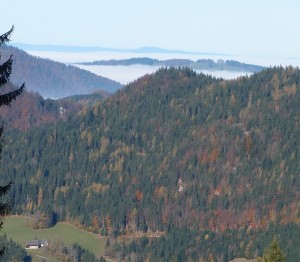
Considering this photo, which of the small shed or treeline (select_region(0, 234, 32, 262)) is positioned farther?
the small shed

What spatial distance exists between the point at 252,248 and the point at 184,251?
14308mm

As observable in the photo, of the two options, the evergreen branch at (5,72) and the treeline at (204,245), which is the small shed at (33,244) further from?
the evergreen branch at (5,72)

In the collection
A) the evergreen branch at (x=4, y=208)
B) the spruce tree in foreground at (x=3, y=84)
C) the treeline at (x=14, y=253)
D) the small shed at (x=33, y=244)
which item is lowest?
the small shed at (x=33, y=244)

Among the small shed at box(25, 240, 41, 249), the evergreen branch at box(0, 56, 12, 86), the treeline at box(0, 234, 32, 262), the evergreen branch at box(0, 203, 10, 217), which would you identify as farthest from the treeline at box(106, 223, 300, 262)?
→ the evergreen branch at box(0, 56, 12, 86)

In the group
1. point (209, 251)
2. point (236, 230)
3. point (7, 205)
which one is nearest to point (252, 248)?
point (209, 251)

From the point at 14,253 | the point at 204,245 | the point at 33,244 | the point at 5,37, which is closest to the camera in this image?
the point at 5,37

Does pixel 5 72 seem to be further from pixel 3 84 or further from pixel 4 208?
pixel 4 208

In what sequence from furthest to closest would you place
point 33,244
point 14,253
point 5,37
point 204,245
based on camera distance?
point 33,244 → point 204,245 → point 14,253 → point 5,37

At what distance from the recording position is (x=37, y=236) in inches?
7697

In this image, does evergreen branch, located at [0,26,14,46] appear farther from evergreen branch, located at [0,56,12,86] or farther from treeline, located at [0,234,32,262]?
treeline, located at [0,234,32,262]

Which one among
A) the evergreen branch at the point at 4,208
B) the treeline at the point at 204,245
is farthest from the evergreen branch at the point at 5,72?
the treeline at the point at 204,245

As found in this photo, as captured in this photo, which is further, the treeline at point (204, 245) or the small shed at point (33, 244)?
the small shed at point (33, 244)

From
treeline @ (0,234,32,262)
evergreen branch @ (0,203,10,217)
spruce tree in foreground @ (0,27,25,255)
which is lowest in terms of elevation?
treeline @ (0,234,32,262)

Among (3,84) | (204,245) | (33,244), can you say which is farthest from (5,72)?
(33,244)
